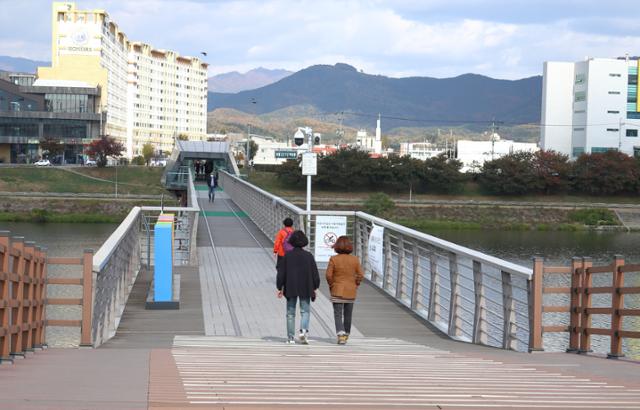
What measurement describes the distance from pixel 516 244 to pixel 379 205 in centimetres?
1871

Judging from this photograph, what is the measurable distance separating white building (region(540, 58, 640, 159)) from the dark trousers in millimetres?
90447

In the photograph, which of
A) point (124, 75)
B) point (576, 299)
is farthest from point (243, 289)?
point (124, 75)

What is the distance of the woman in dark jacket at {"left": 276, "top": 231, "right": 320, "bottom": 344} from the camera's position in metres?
10.7

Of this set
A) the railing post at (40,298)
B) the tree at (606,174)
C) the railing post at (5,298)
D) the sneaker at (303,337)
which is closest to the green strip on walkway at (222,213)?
the sneaker at (303,337)

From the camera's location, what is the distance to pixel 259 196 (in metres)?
28.2

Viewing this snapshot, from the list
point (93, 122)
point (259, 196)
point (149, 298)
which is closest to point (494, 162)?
point (93, 122)

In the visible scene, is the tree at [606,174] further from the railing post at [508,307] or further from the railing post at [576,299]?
the railing post at [576,299]

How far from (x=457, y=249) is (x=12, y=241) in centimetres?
585

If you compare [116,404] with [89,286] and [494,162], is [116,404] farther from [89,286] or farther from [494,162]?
[494,162]

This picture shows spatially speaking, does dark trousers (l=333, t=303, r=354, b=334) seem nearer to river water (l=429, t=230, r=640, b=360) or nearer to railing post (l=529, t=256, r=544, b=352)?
railing post (l=529, t=256, r=544, b=352)

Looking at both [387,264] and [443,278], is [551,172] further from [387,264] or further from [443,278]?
[387,264]

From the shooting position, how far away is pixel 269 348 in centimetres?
960

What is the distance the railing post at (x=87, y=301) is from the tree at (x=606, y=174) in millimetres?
76686

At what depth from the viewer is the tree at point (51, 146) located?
330 ft
